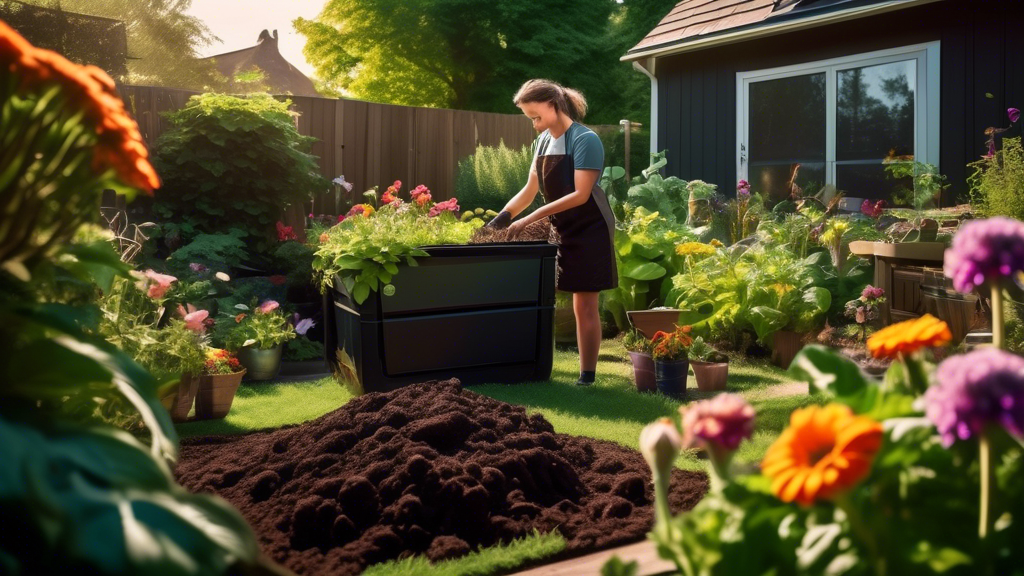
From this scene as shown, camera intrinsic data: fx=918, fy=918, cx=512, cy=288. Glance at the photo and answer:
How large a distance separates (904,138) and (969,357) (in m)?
7.52

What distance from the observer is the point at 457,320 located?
5.21 meters

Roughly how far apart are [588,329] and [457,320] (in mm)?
759

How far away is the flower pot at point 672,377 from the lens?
498cm

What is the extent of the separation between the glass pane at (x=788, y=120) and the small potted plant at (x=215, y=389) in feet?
19.4

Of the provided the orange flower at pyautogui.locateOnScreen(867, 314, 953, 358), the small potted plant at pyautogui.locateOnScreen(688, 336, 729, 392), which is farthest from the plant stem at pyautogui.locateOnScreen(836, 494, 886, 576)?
the small potted plant at pyautogui.locateOnScreen(688, 336, 729, 392)

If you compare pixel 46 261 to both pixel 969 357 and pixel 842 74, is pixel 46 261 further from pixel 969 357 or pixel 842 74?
pixel 842 74

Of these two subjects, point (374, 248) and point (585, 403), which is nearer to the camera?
point (585, 403)

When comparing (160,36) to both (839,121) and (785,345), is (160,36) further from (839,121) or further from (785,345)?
(785,345)

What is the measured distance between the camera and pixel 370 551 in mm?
2545

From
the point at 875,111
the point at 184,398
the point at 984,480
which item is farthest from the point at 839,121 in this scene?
the point at 984,480

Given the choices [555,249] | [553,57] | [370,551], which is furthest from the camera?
[553,57]

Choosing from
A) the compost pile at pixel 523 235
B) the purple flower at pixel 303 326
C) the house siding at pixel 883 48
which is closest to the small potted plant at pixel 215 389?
the purple flower at pixel 303 326

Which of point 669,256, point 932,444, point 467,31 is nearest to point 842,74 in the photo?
point 669,256

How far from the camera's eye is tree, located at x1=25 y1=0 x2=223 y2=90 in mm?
28234
